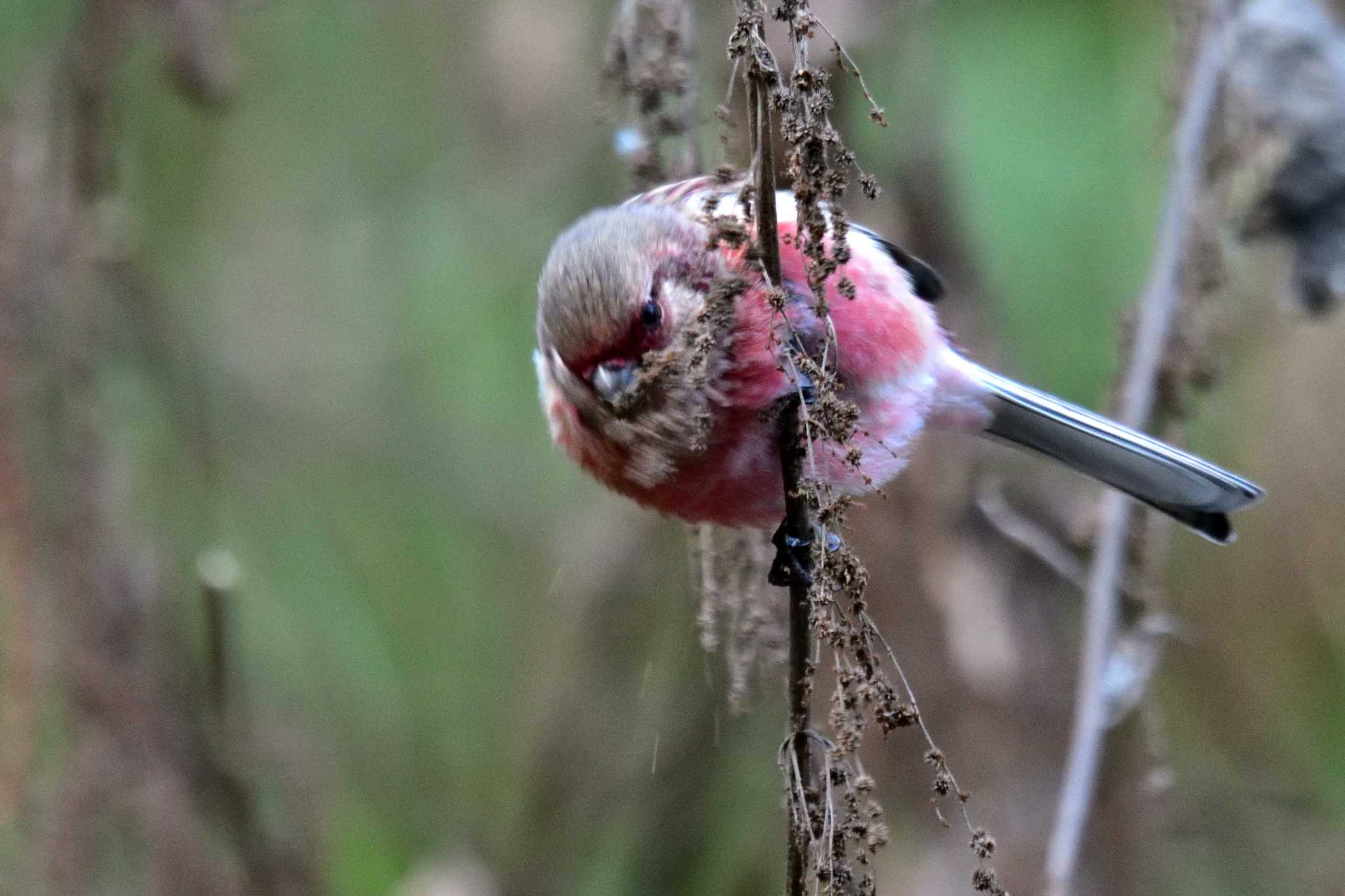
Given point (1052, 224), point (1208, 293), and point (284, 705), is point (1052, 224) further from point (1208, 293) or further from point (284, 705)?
point (284, 705)

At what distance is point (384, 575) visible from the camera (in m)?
5.73

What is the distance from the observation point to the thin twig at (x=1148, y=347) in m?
2.95

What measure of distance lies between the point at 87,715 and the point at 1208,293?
2.89m

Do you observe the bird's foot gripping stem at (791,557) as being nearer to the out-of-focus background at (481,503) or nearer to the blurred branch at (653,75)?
the out-of-focus background at (481,503)

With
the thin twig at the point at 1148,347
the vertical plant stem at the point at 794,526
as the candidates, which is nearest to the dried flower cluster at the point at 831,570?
the vertical plant stem at the point at 794,526

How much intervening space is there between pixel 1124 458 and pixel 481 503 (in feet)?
10.7

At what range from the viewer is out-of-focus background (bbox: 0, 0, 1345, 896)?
11.9 feet

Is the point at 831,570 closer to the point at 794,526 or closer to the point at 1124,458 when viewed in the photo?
the point at 794,526

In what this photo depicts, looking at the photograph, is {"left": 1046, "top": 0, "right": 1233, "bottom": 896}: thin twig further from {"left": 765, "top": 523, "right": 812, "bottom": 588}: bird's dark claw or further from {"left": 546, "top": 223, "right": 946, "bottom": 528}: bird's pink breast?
{"left": 765, "top": 523, "right": 812, "bottom": 588}: bird's dark claw

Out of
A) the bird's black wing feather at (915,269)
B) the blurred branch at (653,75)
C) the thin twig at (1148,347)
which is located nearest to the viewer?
the blurred branch at (653,75)

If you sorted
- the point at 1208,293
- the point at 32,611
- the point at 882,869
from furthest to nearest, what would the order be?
the point at 882,869 < the point at 32,611 < the point at 1208,293

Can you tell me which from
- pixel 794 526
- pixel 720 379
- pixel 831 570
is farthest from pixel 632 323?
pixel 831 570

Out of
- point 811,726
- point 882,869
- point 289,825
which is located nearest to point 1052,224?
point 882,869

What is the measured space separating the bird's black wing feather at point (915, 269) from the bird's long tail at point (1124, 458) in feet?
0.71
